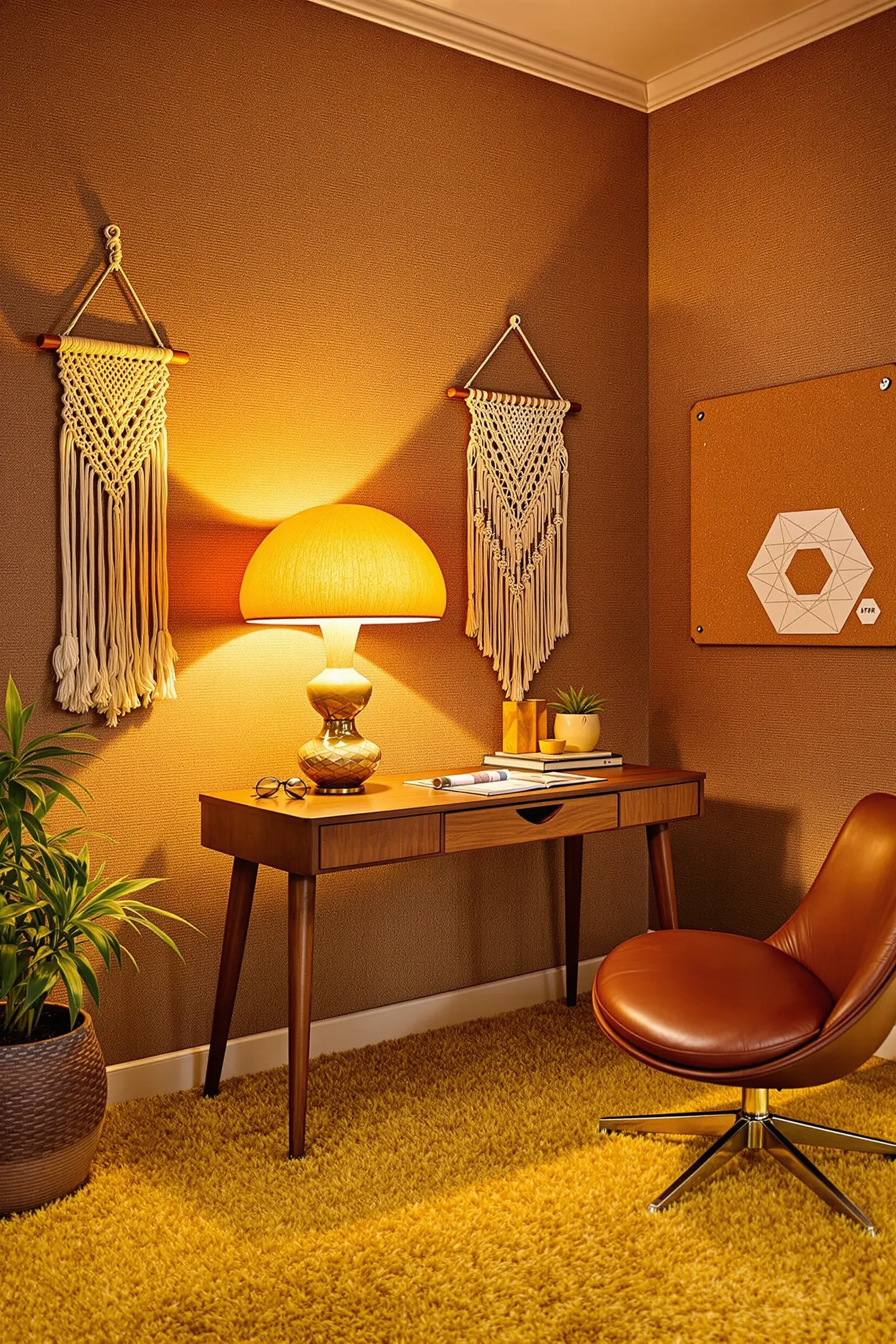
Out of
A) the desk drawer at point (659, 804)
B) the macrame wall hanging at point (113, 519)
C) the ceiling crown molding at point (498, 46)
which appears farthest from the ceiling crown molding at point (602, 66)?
the desk drawer at point (659, 804)

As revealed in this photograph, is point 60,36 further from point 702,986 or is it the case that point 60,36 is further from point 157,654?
point 702,986

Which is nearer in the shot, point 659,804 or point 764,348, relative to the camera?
point 659,804

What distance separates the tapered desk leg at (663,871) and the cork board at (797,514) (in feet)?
2.20

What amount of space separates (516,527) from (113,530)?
120cm

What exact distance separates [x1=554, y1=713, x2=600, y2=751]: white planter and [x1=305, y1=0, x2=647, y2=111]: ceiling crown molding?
6.03 ft

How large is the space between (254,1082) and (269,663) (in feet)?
3.29

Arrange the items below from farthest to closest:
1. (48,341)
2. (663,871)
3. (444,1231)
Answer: (663,871) → (48,341) → (444,1231)

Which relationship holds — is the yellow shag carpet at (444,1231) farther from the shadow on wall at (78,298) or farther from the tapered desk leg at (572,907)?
the shadow on wall at (78,298)

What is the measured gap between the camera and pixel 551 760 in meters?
3.10

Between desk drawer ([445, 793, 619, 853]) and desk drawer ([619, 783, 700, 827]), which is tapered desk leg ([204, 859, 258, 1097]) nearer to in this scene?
desk drawer ([445, 793, 619, 853])

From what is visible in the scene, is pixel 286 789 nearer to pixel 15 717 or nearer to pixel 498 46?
pixel 15 717

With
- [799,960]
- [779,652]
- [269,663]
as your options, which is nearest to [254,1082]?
[269,663]

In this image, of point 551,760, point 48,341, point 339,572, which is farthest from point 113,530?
point 551,760

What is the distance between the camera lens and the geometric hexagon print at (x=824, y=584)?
10.4 ft
